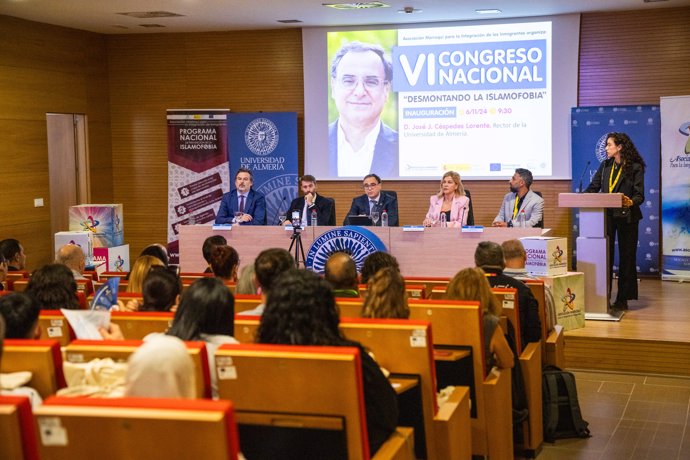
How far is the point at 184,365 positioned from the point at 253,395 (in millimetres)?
370

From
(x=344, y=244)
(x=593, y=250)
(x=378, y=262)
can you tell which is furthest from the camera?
(x=344, y=244)

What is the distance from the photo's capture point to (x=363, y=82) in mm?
10672

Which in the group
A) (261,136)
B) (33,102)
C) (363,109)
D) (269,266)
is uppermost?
(33,102)

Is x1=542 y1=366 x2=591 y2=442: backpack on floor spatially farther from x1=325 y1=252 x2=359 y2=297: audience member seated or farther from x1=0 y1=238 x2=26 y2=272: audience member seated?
x1=0 y1=238 x2=26 y2=272: audience member seated

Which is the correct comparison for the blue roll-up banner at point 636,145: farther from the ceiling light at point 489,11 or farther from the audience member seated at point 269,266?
the audience member seated at point 269,266

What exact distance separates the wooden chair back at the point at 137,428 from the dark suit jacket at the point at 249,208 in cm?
676

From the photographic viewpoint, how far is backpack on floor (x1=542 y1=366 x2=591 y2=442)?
16.3 ft

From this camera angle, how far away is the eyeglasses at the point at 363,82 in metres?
10.6

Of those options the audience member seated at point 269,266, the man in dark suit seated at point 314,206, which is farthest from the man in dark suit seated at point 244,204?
the audience member seated at point 269,266

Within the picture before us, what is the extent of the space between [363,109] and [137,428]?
905 centimetres

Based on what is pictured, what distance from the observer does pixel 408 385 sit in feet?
9.88

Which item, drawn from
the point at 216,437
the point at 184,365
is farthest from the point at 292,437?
the point at 216,437

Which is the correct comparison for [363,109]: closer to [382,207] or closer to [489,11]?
[489,11]

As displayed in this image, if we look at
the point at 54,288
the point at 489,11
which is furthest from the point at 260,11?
the point at 54,288
